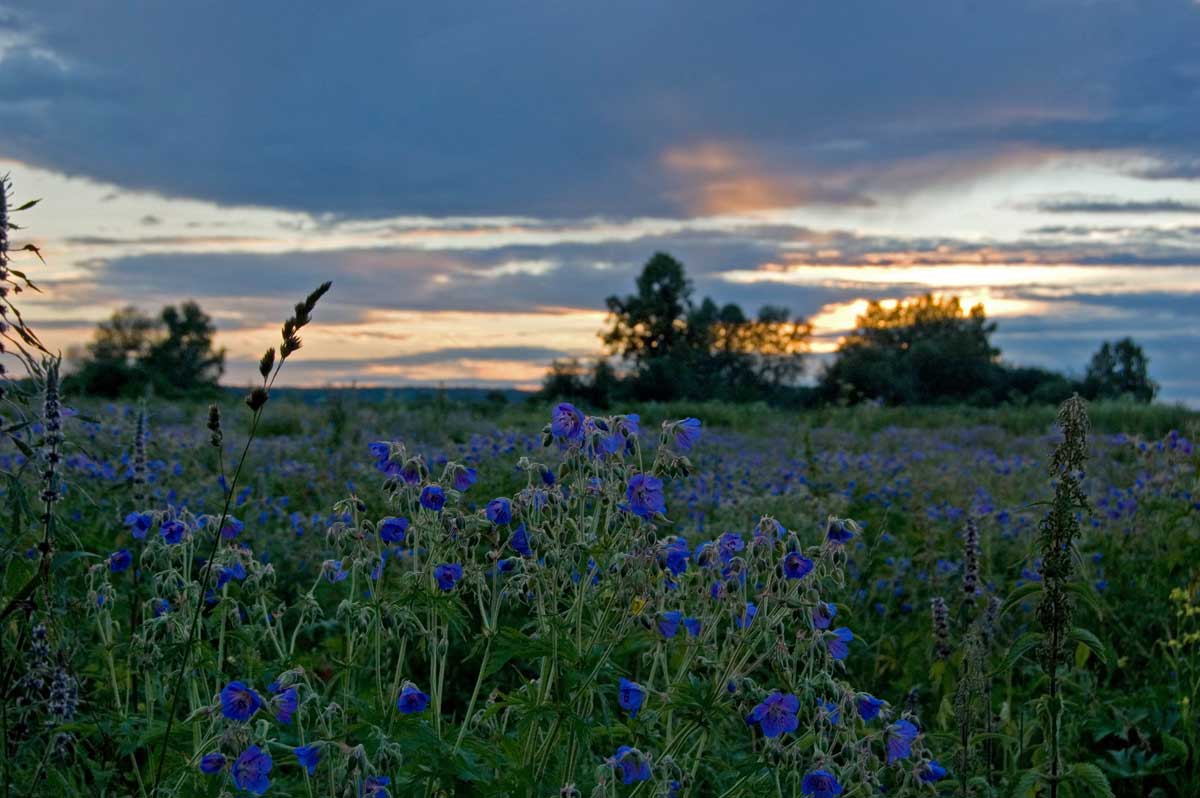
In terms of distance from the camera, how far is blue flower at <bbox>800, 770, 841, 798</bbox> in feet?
8.43

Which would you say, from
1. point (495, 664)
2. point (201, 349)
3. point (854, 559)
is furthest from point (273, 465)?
point (201, 349)

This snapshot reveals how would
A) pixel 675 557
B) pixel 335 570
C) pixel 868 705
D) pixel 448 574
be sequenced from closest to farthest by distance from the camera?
1. pixel 868 705
2. pixel 675 557
3. pixel 448 574
4. pixel 335 570

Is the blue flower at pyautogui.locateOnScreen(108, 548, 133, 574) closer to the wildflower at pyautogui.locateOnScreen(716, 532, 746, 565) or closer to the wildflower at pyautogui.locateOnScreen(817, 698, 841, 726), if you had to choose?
the wildflower at pyautogui.locateOnScreen(716, 532, 746, 565)

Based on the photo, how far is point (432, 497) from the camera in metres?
2.90

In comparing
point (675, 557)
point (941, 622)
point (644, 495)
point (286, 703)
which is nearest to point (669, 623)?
point (675, 557)

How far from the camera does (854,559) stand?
7078 millimetres

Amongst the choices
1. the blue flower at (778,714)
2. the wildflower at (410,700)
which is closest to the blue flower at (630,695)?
the blue flower at (778,714)

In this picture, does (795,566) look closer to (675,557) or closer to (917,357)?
(675,557)

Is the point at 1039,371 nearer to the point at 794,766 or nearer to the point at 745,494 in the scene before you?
the point at 745,494

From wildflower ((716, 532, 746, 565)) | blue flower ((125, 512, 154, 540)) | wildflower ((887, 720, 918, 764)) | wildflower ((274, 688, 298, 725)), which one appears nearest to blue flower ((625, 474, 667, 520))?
wildflower ((716, 532, 746, 565))

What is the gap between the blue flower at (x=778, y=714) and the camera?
8.66 ft

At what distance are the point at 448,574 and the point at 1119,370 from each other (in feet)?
158

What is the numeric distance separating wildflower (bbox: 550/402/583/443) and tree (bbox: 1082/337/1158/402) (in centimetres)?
4450

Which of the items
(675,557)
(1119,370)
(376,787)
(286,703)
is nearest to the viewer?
(376,787)
